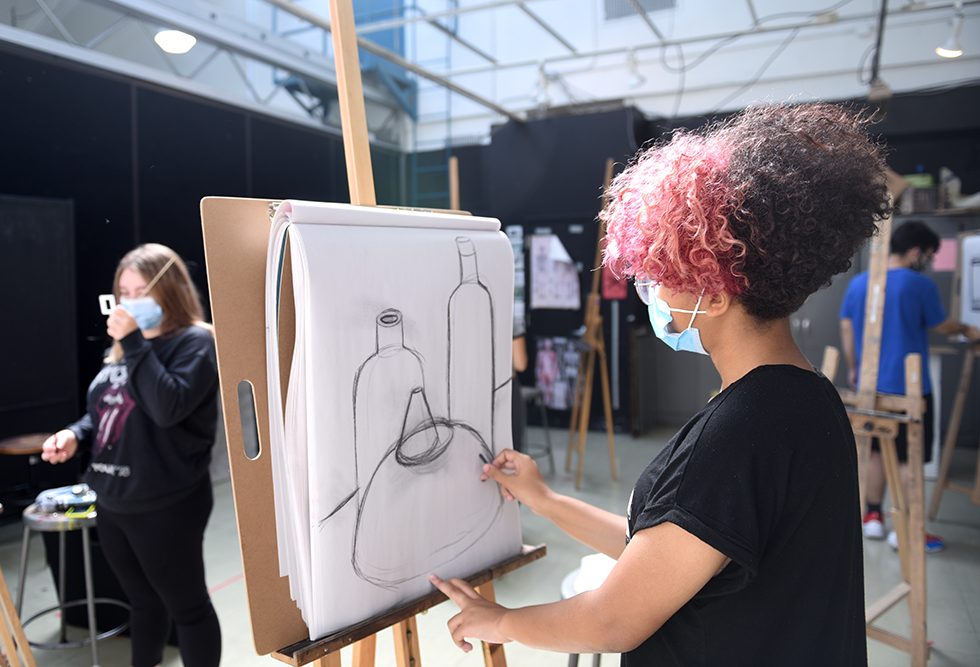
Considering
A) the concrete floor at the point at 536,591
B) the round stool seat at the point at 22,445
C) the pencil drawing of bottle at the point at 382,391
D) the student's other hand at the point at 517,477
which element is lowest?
the concrete floor at the point at 536,591

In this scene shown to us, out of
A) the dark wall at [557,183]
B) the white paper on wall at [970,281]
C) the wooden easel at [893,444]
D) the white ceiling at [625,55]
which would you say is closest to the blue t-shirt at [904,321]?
the white paper on wall at [970,281]

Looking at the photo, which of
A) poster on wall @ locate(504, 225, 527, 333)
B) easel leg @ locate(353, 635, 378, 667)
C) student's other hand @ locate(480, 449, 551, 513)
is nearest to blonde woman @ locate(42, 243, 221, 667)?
easel leg @ locate(353, 635, 378, 667)

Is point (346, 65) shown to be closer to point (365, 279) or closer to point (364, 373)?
point (365, 279)

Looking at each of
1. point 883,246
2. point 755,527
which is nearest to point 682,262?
point 755,527

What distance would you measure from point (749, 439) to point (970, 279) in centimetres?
403

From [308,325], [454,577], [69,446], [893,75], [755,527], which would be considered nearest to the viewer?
[755,527]

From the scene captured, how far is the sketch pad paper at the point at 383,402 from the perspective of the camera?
0.93 m

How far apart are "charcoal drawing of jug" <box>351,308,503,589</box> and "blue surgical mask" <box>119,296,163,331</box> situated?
0.99 m

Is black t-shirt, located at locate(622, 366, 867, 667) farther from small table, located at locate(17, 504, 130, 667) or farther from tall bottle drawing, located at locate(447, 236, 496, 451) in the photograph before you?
small table, located at locate(17, 504, 130, 667)

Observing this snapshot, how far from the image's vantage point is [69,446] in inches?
68.9

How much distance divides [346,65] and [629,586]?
3.06ft

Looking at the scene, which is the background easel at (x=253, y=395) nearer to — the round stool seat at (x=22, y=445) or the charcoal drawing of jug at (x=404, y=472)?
the charcoal drawing of jug at (x=404, y=472)

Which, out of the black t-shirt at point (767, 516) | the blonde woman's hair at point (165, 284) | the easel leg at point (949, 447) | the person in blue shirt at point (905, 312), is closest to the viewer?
the black t-shirt at point (767, 516)

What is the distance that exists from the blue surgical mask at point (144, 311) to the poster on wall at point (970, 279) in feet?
13.5
